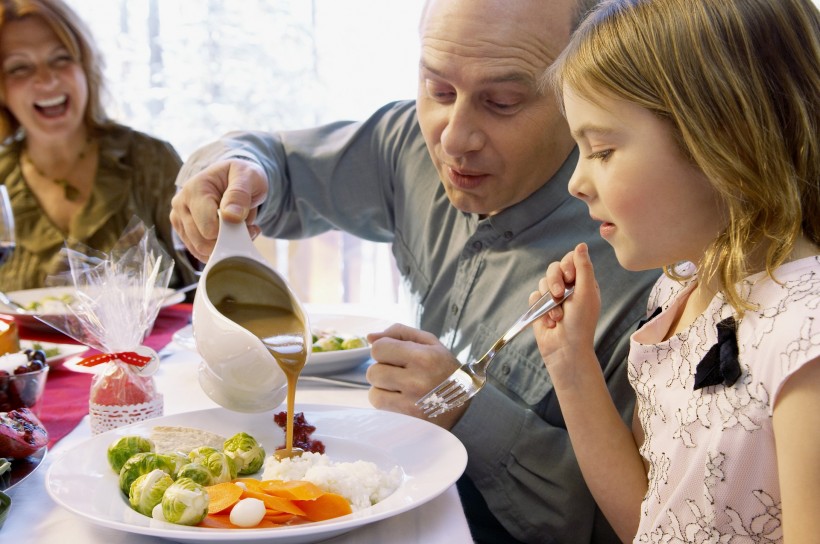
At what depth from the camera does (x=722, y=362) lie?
100 centimetres

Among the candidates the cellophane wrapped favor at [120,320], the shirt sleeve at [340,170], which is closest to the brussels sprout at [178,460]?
the cellophane wrapped favor at [120,320]

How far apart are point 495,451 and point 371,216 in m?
0.90

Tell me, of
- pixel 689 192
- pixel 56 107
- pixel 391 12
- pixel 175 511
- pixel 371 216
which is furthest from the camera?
pixel 391 12

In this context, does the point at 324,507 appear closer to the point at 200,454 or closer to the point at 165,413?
the point at 200,454

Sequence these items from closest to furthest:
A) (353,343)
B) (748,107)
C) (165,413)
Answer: (748,107), (165,413), (353,343)

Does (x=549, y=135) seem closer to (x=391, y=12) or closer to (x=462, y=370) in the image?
(x=462, y=370)

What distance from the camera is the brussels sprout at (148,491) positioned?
915mm

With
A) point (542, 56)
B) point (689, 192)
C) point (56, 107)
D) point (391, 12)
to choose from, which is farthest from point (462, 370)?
point (391, 12)

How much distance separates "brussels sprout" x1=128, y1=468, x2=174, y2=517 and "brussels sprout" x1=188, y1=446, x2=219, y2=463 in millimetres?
81

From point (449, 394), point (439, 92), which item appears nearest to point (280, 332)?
point (449, 394)

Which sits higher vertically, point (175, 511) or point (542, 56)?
point (542, 56)

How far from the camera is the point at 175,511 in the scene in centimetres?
87

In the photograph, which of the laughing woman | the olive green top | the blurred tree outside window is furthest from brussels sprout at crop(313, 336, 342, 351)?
the blurred tree outside window

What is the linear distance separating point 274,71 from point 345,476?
9.91 ft
